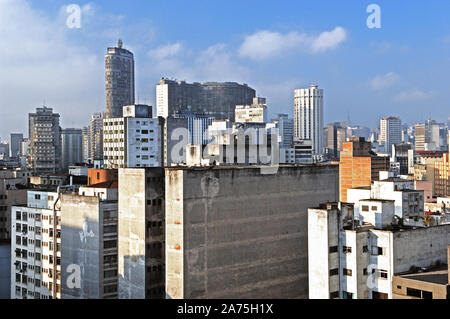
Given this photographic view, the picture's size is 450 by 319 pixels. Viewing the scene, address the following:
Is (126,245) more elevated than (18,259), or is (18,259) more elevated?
(126,245)

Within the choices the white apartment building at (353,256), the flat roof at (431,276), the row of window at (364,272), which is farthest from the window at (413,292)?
the row of window at (364,272)

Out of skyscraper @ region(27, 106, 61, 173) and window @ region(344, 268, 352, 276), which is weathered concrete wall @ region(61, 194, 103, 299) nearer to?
window @ region(344, 268, 352, 276)

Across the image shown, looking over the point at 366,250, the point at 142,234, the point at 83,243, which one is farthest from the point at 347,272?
the point at 83,243

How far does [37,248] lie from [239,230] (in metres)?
18.5

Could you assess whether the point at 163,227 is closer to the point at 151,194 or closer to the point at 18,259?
the point at 151,194

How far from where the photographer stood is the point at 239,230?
115 ft

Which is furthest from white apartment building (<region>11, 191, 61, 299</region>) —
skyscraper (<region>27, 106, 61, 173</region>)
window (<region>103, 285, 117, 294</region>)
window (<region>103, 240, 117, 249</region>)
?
skyscraper (<region>27, 106, 61, 173</region>)

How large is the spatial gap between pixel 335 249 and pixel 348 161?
73.6m

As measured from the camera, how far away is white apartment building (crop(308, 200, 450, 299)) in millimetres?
27953

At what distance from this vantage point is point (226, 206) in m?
34.4
